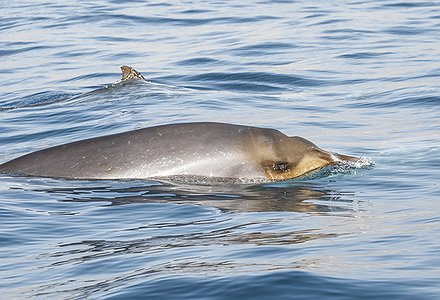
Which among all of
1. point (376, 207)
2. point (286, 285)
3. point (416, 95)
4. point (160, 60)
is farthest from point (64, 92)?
point (286, 285)

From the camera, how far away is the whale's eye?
37.0 ft

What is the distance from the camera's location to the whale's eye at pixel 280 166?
1128 cm

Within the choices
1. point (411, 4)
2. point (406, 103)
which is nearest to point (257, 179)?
point (406, 103)

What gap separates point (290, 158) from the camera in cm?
1135

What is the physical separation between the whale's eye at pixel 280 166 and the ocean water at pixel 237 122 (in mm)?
183

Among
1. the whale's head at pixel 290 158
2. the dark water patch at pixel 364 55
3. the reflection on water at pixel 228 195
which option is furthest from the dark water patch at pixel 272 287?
the dark water patch at pixel 364 55

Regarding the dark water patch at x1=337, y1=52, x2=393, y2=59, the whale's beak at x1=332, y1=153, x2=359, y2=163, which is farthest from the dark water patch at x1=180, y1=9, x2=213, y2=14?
the whale's beak at x1=332, y1=153, x2=359, y2=163

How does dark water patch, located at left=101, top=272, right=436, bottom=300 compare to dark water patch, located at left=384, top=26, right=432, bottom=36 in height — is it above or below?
above

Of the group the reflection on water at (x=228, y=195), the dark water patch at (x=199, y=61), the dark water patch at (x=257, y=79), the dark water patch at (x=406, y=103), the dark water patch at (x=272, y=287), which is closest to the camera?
the dark water patch at (x=272, y=287)

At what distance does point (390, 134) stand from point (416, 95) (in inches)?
126

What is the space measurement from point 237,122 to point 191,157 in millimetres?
4258

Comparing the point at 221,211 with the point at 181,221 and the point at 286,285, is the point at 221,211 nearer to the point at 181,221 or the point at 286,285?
the point at 181,221

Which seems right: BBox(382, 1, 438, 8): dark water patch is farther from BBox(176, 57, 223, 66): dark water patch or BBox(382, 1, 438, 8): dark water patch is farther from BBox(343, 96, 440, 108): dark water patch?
BBox(343, 96, 440, 108): dark water patch

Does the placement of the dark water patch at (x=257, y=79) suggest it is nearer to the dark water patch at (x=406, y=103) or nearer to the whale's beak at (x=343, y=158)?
the dark water patch at (x=406, y=103)
